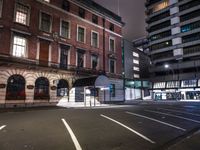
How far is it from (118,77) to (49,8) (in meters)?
18.9

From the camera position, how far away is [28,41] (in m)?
22.4

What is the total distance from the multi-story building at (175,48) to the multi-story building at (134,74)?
11896 millimetres

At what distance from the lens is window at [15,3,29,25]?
21.9m

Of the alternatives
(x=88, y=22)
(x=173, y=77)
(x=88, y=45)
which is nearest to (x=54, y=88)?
(x=88, y=45)

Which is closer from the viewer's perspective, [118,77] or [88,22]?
[88,22]

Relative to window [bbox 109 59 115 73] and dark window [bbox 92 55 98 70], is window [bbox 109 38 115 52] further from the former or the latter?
dark window [bbox 92 55 98 70]

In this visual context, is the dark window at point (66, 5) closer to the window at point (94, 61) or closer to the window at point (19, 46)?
the window at point (19, 46)

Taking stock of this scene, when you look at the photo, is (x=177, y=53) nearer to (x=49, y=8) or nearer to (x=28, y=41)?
(x=49, y=8)

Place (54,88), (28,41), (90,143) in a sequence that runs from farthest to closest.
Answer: (54,88)
(28,41)
(90,143)

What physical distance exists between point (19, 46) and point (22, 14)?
467 cm

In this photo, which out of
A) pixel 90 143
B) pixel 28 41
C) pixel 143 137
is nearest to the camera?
pixel 90 143

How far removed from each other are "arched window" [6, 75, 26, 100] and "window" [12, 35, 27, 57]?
10.3 feet

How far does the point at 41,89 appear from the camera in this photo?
893 inches

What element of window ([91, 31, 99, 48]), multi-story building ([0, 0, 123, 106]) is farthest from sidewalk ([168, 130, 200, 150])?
window ([91, 31, 99, 48])
